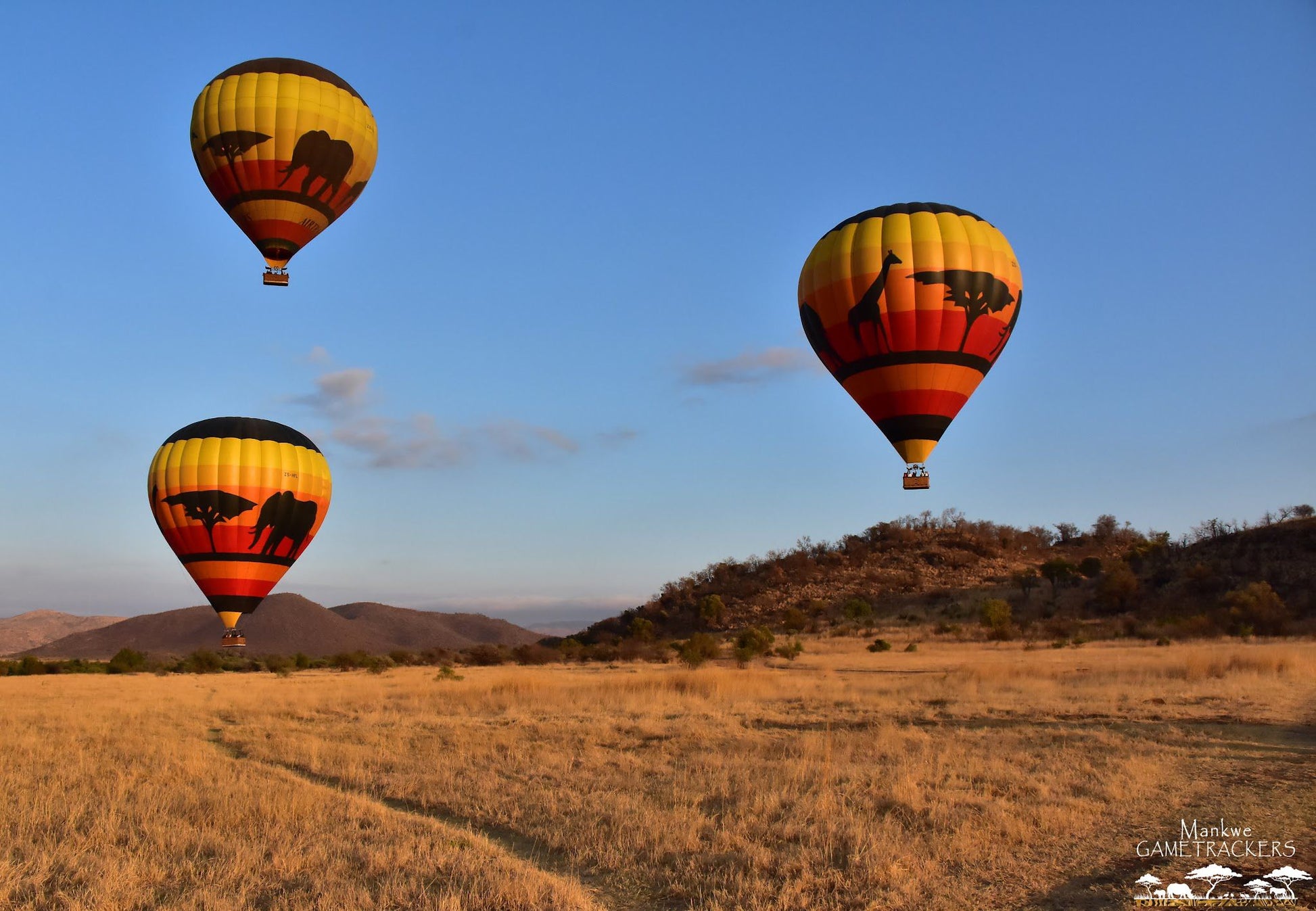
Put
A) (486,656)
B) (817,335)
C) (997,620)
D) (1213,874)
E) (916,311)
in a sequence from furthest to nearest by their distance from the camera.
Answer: (486,656) → (997,620) → (817,335) → (916,311) → (1213,874)

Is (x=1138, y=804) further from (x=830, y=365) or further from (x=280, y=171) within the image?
(x=280, y=171)

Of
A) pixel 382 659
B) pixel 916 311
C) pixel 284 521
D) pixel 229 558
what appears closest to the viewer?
pixel 916 311

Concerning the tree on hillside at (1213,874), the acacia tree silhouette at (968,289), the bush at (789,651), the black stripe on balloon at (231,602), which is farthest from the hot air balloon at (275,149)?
the tree on hillside at (1213,874)

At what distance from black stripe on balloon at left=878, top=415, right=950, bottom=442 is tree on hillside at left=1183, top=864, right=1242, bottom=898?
1608cm

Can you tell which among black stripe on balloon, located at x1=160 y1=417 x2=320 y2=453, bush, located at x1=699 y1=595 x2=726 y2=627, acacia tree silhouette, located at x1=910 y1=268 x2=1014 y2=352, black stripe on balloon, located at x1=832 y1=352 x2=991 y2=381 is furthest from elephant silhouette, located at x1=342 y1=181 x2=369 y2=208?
bush, located at x1=699 y1=595 x2=726 y2=627

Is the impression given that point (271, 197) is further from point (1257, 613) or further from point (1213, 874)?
point (1257, 613)

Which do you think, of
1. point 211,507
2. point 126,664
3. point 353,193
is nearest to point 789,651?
point 211,507

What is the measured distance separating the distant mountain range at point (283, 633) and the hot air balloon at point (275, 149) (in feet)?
271

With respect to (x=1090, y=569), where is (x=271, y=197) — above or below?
above

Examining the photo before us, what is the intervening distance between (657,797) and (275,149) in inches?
1000

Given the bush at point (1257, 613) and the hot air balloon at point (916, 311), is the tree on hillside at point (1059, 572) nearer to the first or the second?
the bush at point (1257, 613)

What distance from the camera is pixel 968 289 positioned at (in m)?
23.7

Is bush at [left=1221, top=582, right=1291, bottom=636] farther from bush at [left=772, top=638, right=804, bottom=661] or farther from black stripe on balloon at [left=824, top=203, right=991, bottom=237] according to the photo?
black stripe on balloon at [left=824, top=203, right=991, bottom=237]

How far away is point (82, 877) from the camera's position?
9273mm
